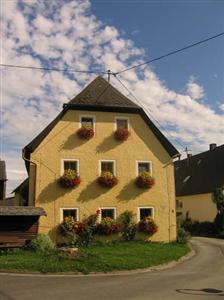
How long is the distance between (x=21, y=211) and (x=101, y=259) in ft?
18.9

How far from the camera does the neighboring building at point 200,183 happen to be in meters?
38.7

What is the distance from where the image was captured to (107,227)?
24.6 meters

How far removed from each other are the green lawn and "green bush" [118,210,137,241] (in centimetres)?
114

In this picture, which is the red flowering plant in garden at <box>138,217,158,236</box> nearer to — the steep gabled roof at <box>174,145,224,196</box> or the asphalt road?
the asphalt road

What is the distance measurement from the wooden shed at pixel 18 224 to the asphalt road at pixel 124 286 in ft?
21.7

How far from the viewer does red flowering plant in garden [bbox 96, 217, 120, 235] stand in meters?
24.6

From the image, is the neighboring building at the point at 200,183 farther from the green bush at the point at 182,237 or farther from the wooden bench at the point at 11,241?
the wooden bench at the point at 11,241

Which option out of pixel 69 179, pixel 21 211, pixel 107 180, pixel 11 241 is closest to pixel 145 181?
pixel 107 180

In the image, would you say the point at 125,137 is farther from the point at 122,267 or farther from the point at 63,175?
the point at 122,267

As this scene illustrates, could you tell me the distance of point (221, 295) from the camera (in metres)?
12.2

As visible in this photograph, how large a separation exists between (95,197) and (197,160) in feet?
78.0

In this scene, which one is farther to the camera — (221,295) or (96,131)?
(96,131)

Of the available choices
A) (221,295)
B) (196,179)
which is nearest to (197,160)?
(196,179)

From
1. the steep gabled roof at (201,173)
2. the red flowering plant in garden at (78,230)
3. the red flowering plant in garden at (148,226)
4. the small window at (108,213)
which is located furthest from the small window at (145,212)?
the steep gabled roof at (201,173)
